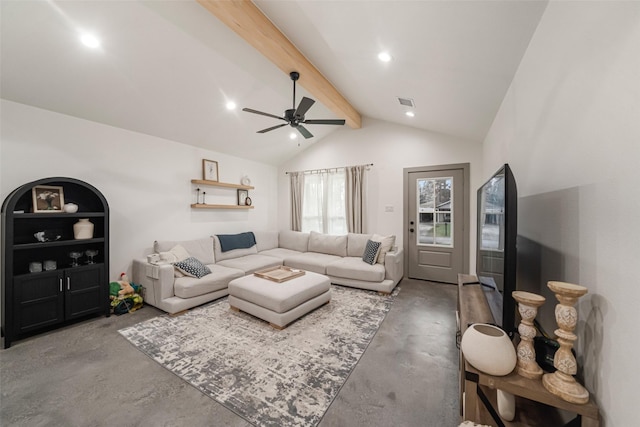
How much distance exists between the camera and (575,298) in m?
0.86

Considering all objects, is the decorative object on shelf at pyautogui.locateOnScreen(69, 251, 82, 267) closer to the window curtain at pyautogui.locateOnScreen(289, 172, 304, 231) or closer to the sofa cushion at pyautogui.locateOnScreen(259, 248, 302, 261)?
the sofa cushion at pyautogui.locateOnScreen(259, 248, 302, 261)

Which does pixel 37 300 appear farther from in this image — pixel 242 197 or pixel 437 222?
pixel 437 222

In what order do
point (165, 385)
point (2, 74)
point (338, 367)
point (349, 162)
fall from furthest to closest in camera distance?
point (349, 162) < point (2, 74) < point (338, 367) < point (165, 385)

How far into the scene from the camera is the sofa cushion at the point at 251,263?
13.0ft

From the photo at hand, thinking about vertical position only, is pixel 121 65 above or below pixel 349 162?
above

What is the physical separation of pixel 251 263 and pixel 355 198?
239cm

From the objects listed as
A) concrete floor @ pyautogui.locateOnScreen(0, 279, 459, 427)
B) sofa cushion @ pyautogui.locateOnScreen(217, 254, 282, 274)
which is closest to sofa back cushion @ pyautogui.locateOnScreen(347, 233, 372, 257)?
sofa cushion @ pyautogui.locateOnScreen(217, 254, 282, 274)

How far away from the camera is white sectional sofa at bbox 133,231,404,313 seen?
309cm

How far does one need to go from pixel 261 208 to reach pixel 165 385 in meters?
4.26

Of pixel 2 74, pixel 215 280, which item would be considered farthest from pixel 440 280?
pixel 2 74


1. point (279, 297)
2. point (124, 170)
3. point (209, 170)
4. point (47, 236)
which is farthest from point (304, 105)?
point (47, 236)

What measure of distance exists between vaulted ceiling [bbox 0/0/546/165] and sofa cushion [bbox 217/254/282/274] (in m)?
2.32

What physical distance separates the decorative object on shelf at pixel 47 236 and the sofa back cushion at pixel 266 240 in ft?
9.61

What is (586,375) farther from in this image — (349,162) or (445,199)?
(349,162)
